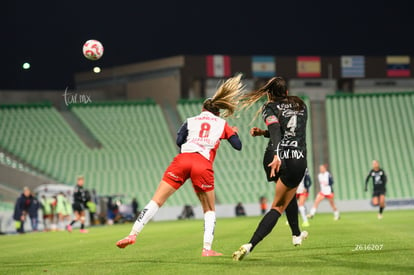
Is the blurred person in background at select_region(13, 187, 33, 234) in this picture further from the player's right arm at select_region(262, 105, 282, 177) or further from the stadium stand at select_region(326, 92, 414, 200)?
the player's right arm at select_region(262, 105, 282, 177)

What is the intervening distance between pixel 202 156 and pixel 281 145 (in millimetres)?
1218

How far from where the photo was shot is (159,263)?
11.2m

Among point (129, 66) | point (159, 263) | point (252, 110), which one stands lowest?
point (159, 263)

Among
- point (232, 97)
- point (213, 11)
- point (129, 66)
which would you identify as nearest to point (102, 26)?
point (129, 66)

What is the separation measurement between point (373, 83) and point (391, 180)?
1289 cm

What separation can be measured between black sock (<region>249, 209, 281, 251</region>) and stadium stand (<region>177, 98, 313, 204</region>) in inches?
1387

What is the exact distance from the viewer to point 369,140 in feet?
175

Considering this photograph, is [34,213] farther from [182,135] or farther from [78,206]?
[182,135]

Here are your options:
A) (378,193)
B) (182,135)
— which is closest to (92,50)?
(182,135)

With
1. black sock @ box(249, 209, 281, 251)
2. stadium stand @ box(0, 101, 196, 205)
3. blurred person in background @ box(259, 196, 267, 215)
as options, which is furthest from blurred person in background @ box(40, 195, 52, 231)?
black sock @ box(249, 209, 281, 251)

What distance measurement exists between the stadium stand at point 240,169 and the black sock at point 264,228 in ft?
116

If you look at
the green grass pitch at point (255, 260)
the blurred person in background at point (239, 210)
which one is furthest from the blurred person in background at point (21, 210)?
the green grass pitch at point (255, 260)

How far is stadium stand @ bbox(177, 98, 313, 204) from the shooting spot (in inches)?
1880

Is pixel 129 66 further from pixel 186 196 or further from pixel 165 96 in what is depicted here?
pixel 186 196
